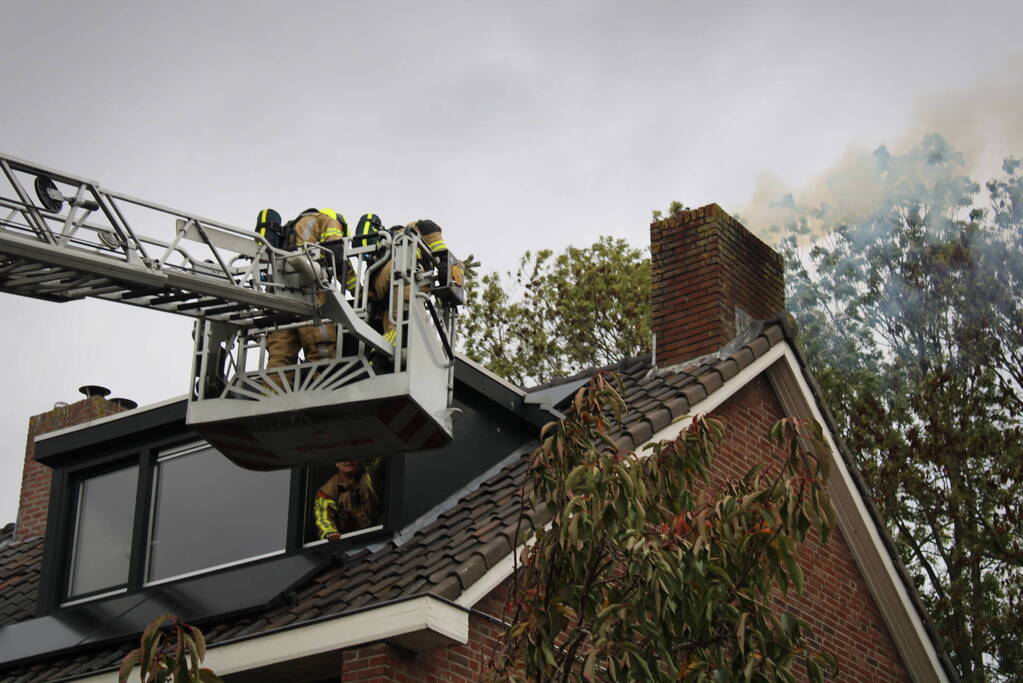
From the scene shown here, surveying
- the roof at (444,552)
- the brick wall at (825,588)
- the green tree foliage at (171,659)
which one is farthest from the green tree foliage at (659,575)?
the brick wall at (825,588)

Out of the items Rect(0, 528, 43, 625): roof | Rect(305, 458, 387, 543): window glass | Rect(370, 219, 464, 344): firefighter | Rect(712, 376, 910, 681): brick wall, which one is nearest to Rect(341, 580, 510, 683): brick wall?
Rect(305, 458, 387, 543): window glass

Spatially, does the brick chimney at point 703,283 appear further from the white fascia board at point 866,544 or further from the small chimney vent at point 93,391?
the small chimney vent at point 93,391

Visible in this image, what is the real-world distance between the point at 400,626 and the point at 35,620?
14.7 feet

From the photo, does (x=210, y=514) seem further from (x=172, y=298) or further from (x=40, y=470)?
(x=40, y=470)

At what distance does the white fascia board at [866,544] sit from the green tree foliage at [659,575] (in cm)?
618

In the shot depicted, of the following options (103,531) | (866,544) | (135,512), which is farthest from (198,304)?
(866,544)

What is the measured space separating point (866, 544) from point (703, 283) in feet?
10.1

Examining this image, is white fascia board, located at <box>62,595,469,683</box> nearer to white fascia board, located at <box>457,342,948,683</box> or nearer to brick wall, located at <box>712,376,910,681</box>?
brick wall, located at <box>712,376,910,681</box>

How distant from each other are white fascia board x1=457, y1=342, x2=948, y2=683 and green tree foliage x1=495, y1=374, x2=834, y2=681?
20.3 ft

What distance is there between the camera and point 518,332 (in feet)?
89.7

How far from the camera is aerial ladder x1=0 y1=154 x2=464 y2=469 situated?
981cm

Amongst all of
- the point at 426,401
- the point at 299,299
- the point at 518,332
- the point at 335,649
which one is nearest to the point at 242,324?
the point at 299,299

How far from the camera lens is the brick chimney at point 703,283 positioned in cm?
1383

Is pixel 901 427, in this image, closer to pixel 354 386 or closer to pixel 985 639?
pixel 985 639
